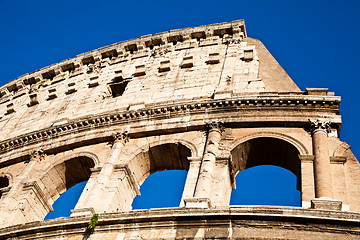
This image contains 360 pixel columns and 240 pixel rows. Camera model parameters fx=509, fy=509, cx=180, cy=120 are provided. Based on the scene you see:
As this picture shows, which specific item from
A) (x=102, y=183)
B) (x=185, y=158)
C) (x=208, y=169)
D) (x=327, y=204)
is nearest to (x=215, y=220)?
(x=208, y=169)

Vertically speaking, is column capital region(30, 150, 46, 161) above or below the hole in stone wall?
below

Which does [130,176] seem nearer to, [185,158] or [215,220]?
[185,158]

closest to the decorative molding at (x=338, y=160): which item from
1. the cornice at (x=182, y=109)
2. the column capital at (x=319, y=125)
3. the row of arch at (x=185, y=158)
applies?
the row of arch at (x=185, y=158)

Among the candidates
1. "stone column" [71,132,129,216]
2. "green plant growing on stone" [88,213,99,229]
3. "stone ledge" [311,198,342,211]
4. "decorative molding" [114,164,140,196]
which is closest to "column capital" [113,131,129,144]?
A: "stone column" [71,132,129,216]

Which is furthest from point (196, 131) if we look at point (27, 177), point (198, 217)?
point (27, 177)

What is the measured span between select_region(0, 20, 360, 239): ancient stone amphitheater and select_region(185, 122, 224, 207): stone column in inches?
1.4

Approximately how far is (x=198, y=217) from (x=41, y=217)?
6.66m

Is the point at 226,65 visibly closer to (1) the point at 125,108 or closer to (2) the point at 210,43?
(2) the point at 210,43

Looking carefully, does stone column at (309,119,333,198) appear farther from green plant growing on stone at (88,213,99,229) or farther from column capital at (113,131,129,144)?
column capital at (113,131,129,144)

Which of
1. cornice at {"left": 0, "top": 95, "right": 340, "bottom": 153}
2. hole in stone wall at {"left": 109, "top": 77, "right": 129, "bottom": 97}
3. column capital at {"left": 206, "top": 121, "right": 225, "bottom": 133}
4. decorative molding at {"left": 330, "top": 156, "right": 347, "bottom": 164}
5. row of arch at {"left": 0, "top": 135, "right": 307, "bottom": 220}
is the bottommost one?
decorative molding at {"left": 330, "top": 156, "right": 347, "bottom": 164}

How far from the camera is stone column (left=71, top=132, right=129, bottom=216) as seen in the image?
13.8m

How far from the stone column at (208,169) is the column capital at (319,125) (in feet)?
8.98

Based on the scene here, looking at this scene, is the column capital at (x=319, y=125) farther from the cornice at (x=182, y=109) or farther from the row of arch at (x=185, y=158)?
the row of arch at (x=185, y=158)

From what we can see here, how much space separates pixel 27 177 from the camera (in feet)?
55.3
